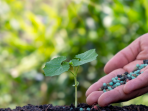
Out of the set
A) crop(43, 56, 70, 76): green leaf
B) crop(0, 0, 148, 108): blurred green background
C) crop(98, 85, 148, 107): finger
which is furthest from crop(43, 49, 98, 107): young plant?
crop(0, 0, 148, 108): blurred green background

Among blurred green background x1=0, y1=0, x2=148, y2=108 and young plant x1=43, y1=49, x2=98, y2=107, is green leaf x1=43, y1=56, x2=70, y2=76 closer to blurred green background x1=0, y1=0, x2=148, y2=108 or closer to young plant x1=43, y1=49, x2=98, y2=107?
young plant x1=43, y1=49, x2=98, y2=107

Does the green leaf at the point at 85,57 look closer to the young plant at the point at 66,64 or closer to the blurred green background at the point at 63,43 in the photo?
the young plant at the point at 66,64

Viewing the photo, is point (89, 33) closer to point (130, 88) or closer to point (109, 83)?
point (109, 83)

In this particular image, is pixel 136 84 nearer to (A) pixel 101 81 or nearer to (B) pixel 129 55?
(A) pixel 101 81

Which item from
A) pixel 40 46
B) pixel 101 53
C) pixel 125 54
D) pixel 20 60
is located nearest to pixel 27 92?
pixel 20 60

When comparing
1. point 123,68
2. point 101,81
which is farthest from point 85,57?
point 123,68
